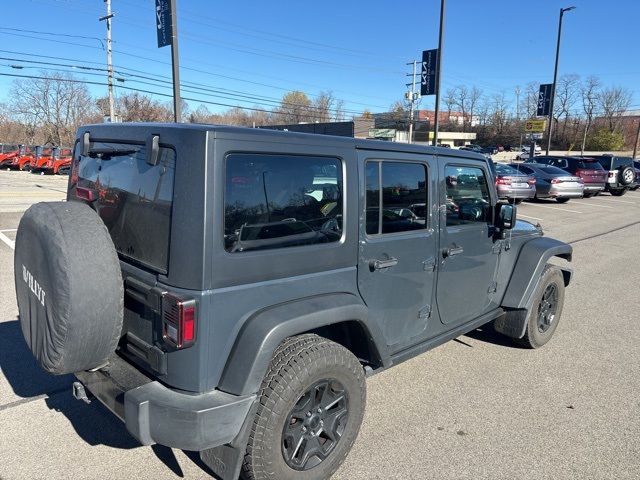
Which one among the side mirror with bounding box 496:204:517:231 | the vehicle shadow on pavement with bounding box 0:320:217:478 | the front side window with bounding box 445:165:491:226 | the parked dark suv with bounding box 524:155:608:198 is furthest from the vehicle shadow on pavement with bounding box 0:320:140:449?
the parked dark suv with bounding box 524:155:608:198

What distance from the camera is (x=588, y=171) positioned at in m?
20.6

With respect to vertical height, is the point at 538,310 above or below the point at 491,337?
above

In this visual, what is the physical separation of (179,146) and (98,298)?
0.78 m

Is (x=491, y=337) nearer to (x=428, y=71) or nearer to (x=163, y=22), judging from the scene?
(x=163, y=22)

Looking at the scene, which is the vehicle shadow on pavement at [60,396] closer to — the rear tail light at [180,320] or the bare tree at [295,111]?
the rear tail light at [180,320]

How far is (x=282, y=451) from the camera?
2.38 m

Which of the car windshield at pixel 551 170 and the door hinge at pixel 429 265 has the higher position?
the car windshield at pixel 551 170

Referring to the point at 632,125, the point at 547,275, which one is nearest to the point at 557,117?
the point at 632,125

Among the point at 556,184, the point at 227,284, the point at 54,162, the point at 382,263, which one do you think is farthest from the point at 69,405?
the point at 54,162

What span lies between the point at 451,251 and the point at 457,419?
1155 millimetres

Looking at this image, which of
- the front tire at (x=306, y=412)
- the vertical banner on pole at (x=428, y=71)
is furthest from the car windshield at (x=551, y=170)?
the front tire at (x=306, y=412)

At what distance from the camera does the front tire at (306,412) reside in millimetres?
2270

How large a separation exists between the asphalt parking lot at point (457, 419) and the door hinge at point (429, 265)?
39.8 inches

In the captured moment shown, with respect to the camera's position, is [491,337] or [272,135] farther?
[491,337]
